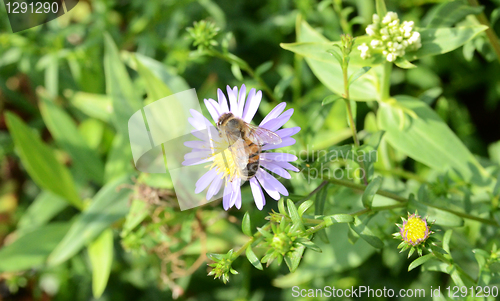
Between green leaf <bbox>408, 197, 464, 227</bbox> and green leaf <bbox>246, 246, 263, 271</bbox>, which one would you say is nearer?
green leaf <bbox>246, 246, 263, 271</bbox>

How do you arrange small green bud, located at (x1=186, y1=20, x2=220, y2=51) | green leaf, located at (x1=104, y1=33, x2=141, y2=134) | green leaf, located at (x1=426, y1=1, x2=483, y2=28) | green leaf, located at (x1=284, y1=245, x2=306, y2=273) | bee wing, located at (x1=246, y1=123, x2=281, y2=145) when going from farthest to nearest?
green leaf, located at (x1=104, y1=33, x2=141, y2=134) < green leaf, located at (x1=426, y1=1, x2=483, y2=28) < small green bud, located at (x1=186, y1=20, x2=220, y2=51) < bee wing, located at (x1=246, y1=123, x2=281, y2=145) < green leaf, located at (x1=284, y1=245, x2=306, y2=273)

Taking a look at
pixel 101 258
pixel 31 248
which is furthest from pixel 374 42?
pixel 31 248

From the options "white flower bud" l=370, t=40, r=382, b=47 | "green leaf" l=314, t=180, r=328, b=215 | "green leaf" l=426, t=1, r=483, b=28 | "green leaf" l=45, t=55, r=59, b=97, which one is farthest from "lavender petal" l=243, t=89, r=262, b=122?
"green leaf" l=45, t=55, r=59, b=97

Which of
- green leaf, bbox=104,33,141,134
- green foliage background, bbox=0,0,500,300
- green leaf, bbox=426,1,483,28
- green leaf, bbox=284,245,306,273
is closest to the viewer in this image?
green leaf, bbox=284,245,306,273

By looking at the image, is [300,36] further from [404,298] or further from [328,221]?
[404,298]

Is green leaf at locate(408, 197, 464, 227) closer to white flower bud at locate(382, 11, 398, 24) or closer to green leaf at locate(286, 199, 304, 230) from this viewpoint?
green leaf at locate(286, 199, 304, 230)

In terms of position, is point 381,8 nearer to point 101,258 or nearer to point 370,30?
point 370,30
